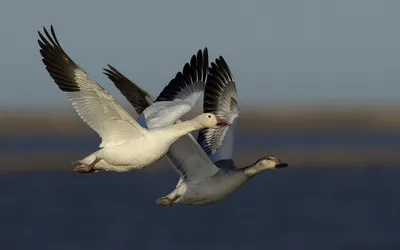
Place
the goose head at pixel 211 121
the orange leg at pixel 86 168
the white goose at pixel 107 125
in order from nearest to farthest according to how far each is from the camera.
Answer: the white goose at pixel 107 125, the orange leg at pixel 86 168, the goose head at pixel 211 121

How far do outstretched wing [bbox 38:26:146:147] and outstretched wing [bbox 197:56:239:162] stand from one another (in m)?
2.36

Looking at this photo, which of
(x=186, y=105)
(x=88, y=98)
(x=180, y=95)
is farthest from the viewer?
(x=180, y=95)

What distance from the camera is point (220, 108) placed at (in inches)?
856

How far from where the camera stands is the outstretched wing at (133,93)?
71.1ft

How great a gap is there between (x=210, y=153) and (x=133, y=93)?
155cm

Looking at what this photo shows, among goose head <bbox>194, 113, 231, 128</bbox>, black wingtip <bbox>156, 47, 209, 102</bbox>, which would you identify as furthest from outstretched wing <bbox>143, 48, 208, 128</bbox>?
goose head <bbox>194, 113, 231, 128</bbox>

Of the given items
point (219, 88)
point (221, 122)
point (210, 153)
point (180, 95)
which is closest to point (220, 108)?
point (219, 88)

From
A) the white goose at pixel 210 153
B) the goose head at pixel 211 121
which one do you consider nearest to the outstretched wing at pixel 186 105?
the white goose at pixel 210 153

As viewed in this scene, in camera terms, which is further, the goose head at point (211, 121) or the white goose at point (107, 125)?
the goose head at point (211, 121)

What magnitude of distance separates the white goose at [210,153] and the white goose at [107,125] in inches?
40.7

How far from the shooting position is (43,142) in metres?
86.9

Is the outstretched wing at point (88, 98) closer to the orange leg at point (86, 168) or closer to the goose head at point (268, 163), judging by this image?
the orange leg at point (86, 168)

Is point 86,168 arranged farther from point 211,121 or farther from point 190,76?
point 190,76

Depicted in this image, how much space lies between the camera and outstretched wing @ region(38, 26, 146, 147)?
18.7 meters
